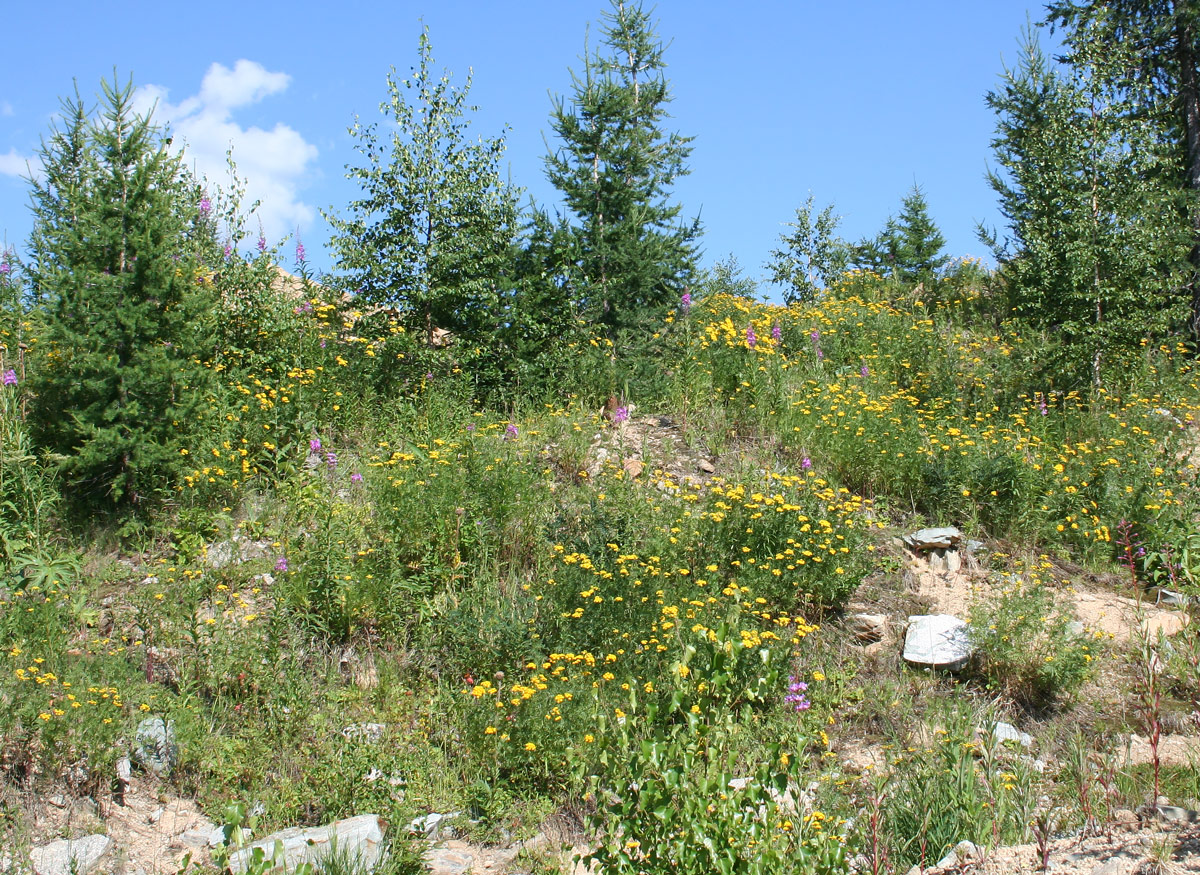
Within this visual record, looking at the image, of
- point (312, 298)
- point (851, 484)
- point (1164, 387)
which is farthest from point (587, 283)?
point (1164, 387)

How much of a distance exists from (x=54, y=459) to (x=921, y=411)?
29.6ft

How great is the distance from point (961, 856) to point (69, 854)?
4.54m

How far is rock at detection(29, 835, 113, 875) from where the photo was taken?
464cm

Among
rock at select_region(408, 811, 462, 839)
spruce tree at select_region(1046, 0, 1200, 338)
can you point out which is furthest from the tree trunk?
rock at select_region(408, 811, 462, 839)

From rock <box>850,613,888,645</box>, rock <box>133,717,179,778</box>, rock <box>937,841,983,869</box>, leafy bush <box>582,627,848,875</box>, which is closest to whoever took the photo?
leafy bush <box>582,627,848,875</box>

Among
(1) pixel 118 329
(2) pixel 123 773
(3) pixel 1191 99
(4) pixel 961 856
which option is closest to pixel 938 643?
(4) pixel 961 856

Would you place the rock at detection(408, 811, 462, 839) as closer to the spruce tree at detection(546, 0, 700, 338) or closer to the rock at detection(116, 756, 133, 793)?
the rock at detection(116, 756, 133, 793)

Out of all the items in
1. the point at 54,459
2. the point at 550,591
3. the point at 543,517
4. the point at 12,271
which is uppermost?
the point at 12,271

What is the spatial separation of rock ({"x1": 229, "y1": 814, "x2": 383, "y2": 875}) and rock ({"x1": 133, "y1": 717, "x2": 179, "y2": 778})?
1080 millimetres

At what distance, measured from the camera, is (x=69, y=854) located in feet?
15.6

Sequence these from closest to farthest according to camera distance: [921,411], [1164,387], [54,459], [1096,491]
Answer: [54,459]
[1096,491]
[921,411]
[1164,387]

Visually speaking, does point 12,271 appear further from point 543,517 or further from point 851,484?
point 851,484

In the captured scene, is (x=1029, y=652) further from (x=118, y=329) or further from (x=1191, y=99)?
(x=1191, y=99)

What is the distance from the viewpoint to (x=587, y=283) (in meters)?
11.1
